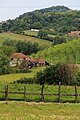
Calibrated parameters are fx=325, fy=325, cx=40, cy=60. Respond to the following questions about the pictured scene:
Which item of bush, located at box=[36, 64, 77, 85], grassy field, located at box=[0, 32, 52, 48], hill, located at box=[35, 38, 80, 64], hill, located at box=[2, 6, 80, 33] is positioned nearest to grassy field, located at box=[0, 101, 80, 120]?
bush, located at box=[36, 64, 77, 85]

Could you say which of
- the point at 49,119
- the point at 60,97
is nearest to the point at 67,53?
the point at 60,97

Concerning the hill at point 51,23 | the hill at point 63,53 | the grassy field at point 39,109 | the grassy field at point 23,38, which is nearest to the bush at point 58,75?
the grassy field at point 39,109

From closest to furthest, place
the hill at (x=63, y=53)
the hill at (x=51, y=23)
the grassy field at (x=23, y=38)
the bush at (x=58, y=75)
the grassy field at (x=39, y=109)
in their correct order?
the grassy field at (x=39, y=109) → the bush at (x=58, y=75) → the hill at (x=63, y=53) → the grassy field at (x=23, y=38) → the hill at (x=51, y=23)

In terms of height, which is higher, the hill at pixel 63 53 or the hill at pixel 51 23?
the hill at pixel 51 23

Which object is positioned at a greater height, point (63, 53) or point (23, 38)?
point (23, 38)

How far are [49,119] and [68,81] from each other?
86.3 ft

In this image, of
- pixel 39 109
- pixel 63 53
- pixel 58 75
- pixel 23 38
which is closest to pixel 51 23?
pixel 23 38

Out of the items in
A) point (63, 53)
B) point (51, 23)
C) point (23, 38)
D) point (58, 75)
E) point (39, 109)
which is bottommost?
point (39, 109)

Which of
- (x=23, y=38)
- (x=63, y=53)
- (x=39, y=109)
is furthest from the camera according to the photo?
(x=23, y=38)

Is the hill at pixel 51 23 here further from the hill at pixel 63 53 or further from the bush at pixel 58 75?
the bush at pixel 58 75

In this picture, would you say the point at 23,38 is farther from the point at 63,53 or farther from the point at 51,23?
the point at 51,23

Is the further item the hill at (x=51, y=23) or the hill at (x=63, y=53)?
Answer: the hill at (x=51, y=23)

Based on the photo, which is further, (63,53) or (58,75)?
(63,53)

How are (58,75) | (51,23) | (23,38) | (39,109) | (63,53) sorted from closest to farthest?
(39,109) < (58,75) < (63,53) < (23,38) < (51,23)
